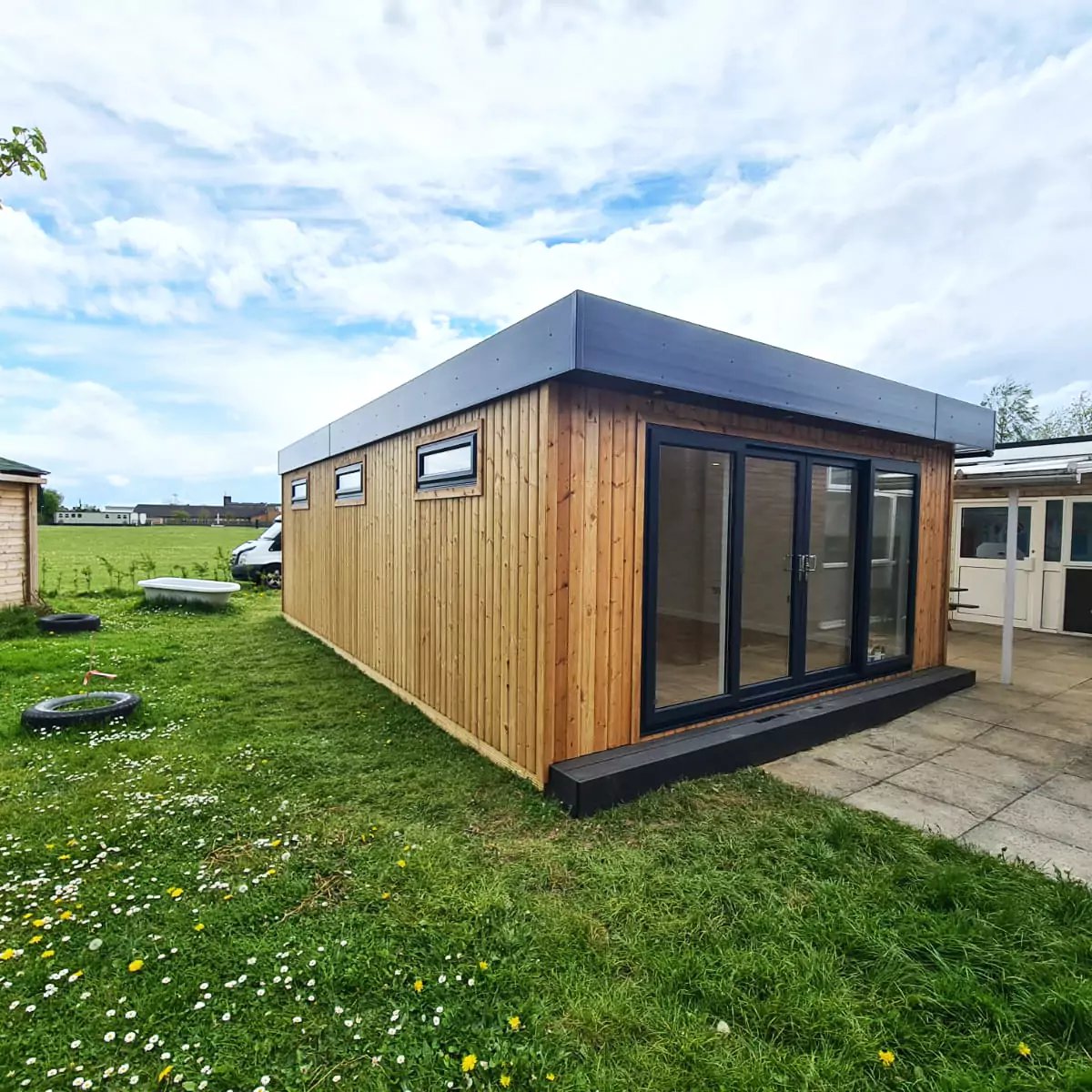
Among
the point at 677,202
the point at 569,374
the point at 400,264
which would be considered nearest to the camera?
the point at 569,374

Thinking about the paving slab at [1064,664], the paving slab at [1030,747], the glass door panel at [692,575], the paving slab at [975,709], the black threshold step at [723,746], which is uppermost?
the glass door panel at [692,575]

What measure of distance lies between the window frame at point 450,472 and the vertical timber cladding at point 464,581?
35 mm

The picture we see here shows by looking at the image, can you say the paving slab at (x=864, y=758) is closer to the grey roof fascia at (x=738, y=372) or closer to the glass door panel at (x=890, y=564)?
the glass door panel at (x=890, y=564)

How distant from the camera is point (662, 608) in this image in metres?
3.79

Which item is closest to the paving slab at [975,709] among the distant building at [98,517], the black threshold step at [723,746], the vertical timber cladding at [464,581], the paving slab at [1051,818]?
the black threshold step at [723,746]

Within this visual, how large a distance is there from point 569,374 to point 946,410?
392cm

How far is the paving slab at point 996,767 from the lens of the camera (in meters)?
3.46

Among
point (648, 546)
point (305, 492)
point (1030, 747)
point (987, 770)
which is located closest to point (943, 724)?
point (1030, 747)

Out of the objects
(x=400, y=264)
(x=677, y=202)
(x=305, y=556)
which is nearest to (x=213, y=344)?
(x=400, y=264)

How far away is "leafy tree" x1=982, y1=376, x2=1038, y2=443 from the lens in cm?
2303

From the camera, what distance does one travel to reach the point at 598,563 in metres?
3.30

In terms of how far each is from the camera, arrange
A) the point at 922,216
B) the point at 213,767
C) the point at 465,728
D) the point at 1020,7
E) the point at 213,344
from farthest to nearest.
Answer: the point at 213,344, the point at 922,216, the point at 1020,7, the point at 465,728, the point at 213,767

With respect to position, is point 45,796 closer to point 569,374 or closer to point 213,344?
point 569,374

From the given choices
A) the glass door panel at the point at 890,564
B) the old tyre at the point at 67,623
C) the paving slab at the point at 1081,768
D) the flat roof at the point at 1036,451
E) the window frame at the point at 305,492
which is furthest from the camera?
the window frame at the point at 305,492
